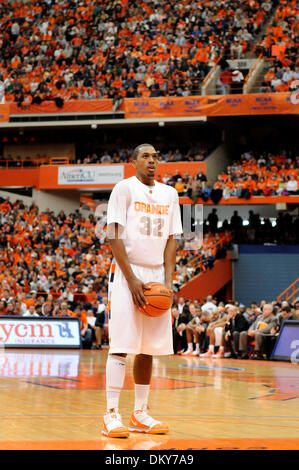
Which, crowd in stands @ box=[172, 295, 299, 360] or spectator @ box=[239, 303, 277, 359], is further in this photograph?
crowd in stands @ box=[172, 295, 299, 360]

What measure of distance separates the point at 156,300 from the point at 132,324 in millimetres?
296

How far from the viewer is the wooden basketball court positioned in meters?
4.91

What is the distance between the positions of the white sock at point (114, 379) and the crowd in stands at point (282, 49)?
27.5 meters

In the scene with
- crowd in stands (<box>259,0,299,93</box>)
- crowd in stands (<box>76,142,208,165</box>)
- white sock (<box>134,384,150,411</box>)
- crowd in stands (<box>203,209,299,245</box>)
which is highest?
crowd in stands (<box>259,0,299,93</box>)

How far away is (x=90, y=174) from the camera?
114 feet

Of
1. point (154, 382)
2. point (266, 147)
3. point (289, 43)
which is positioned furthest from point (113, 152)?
point (154, 382)

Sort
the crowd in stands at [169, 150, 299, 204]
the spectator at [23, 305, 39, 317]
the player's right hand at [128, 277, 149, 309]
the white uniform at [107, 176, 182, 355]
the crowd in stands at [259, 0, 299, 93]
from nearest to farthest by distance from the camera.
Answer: the player's right hand at [128, 277, 149, 309] → the white uniform at [107, 176, 182, 355] → the spectator at [23, 305, 39, 317] → the crowd in stands at [169, 150, 299, 204] → the crowd in stands at [259, 0, 299, 93]

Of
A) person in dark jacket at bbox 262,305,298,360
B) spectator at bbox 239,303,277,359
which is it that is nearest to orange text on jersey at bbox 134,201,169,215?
spectator at bbox 239,303,277,359

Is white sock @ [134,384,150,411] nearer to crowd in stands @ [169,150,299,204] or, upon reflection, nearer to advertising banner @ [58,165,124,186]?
crowd in stands @ [169,150,299,204]

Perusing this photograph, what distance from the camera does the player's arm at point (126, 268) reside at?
18.0 feet

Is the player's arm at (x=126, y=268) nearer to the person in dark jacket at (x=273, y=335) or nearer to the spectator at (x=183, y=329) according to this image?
the person in dark jacket at (x=273, y=335)

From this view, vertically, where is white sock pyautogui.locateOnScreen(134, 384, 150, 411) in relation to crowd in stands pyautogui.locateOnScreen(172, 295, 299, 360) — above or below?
above

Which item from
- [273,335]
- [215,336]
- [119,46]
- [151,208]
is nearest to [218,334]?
[215,336]

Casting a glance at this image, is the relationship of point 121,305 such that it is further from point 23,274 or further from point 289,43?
point 289,43
